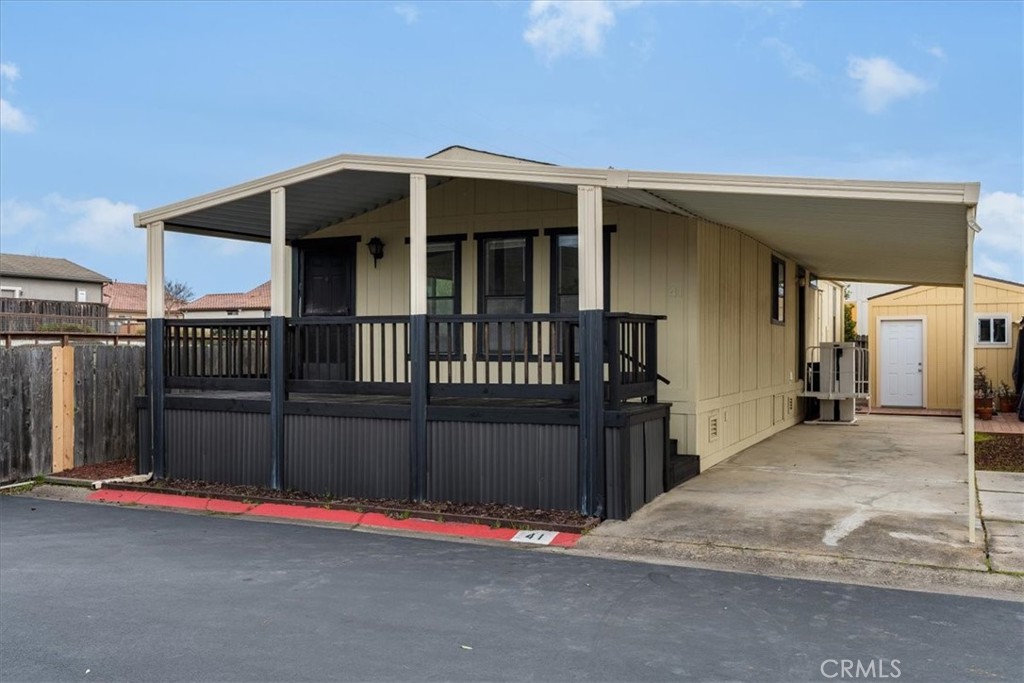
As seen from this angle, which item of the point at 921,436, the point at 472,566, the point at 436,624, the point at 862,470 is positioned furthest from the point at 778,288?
the point at 436,624

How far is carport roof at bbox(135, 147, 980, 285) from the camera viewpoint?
6.02 m

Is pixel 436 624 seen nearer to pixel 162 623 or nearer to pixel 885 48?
pixel 162 623

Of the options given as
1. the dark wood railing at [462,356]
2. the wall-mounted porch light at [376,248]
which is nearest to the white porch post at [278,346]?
the dark wood railing at [462,356]

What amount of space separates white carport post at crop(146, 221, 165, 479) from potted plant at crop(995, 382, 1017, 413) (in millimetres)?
15049

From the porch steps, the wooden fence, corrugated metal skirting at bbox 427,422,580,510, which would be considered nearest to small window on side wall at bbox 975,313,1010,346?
the porch steps

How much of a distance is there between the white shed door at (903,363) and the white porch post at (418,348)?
44.4 ft

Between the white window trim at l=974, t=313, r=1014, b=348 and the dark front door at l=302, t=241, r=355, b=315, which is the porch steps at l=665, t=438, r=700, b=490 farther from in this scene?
the white window trim at l=974, t=313, r=1014, b=348

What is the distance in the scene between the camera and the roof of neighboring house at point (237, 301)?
3938 centimetres

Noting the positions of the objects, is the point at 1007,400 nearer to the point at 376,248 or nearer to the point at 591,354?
the point at 591,354

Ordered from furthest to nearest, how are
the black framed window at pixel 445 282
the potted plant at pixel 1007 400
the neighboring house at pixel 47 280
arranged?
1. the neighboring house at pixel 47 280
2. the potted plant at pixel 1007 400
3. the black framed window at pixel 445 282

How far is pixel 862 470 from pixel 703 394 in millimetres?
2033

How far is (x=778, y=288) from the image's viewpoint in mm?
12344

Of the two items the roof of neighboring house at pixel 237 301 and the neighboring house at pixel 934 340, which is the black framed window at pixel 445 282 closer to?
the neighboring house at pixel 934 340

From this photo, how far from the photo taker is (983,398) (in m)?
14.9
